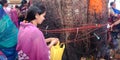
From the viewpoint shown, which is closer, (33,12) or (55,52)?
(33,12)

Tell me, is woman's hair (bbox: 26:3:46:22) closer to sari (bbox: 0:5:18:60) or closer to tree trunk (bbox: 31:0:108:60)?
sari (bbox: 0:5:18:60)

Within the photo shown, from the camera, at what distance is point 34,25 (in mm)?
3785

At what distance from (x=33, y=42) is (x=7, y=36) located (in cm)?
58

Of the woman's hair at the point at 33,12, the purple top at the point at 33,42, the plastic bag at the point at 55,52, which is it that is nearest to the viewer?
the purple top at the point at 33,42

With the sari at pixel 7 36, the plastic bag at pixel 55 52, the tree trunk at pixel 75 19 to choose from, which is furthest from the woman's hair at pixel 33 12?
the tree trunk at pixel 75 19

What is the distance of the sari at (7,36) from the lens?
4074 millimetres

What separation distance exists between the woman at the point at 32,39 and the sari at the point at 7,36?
0.32 m

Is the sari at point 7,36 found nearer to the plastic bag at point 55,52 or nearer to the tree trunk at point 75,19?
the plastic bag at point 55,52

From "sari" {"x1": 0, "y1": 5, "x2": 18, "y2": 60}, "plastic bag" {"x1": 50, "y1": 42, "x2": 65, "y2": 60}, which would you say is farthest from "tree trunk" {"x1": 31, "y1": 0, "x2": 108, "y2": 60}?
"sari" {"x1": 0, "y1": 5, "x2": 18, "y2": 60}

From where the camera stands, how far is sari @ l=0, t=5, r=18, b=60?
4074mm

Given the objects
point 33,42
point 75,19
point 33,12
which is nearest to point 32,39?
point 33,42

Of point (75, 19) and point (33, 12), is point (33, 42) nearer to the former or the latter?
point (33, 12)

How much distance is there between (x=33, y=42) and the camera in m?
3.71

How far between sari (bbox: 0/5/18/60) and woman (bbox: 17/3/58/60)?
0.32 metres
